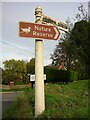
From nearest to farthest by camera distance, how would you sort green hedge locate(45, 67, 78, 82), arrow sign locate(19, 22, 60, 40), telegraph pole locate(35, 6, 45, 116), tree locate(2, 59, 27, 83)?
arrow sign locate(19, 22, 60, 40) → telegraph pole locate(35, 6, 45, 116) → green hedge locate(45, 67, 78, 82) → tree locate(2, 59, 27, 83)

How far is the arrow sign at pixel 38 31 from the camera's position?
22.6 feet

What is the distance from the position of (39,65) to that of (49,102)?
1.41m

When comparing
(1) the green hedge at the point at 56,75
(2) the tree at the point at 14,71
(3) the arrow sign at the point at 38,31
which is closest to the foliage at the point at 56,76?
(1) the green hedge at the point at 56,75

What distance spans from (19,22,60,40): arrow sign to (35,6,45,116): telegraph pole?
179 mm

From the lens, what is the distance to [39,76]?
23.2 ft

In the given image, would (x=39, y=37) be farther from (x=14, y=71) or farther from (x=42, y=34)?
(x=14, y=71)

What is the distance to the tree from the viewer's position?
62906 millimetres

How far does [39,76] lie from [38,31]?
45.0 inches

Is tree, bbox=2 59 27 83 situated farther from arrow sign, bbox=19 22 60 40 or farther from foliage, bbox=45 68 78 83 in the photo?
arrow sign, bbox=19 22 60 40

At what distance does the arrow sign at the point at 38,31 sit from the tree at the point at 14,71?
176 ft

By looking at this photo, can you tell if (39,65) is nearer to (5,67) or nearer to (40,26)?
(40,26)

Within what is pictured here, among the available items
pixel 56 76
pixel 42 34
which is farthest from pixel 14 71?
pixel 42 34

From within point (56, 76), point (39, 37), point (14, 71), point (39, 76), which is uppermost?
point (14, 71)

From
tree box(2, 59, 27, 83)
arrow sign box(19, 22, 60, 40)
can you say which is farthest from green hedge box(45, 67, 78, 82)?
tree box(2, 59, 27, 83)
